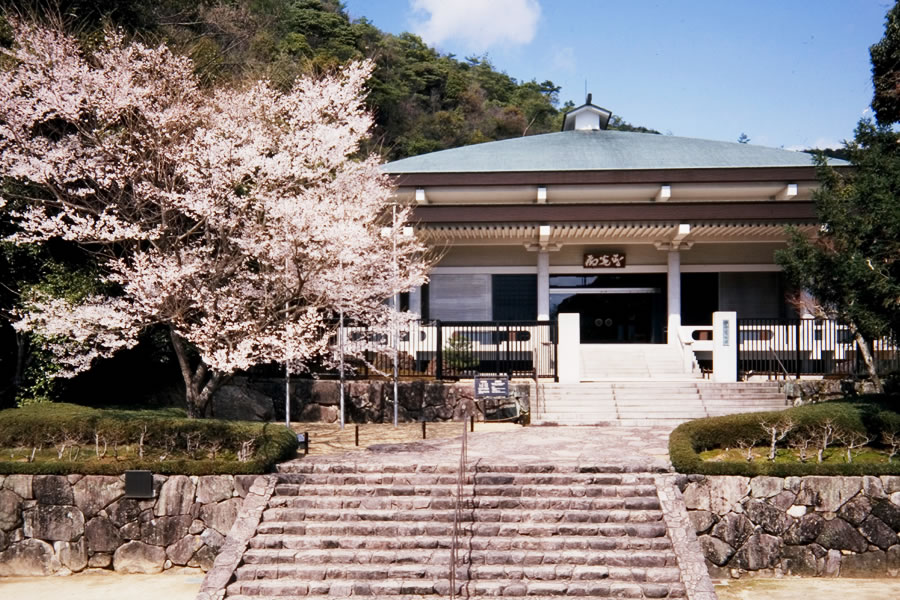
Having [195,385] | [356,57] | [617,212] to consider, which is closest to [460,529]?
[195,385]

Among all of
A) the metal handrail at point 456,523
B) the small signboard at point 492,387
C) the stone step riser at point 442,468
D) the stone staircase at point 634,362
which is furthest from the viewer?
the stone staircase at point 634,362

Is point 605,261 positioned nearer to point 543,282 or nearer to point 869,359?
point 543,282

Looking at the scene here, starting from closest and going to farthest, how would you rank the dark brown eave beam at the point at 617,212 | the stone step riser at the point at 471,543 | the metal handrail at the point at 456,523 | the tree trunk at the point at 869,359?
1. the metal handrail at the point at 456,523
2. the stone step riser at the point at 471,543
3. the tree trunk at the point at 869,359
4. the dark brown eave beam at the point at 617,212

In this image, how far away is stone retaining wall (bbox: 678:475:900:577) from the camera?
1049 cm

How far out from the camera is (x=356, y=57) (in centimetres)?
3659

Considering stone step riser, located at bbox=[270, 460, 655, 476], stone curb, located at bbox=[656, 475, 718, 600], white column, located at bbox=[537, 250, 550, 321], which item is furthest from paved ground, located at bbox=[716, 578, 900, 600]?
white column, located at bbox=[537, 250, 550, 321]

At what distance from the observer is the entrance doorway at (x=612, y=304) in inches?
1030

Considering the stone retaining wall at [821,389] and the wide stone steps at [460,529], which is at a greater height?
the stone retaining wall at [821,389]

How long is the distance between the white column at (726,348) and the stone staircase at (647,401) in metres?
0.88

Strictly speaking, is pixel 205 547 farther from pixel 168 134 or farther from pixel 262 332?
pixel 168 134

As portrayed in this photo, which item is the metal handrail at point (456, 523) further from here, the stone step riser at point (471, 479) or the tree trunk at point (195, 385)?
the tree trunk at point (195, 385)

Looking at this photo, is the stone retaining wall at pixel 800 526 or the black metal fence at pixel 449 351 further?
the black metal fence at pixel 449 351

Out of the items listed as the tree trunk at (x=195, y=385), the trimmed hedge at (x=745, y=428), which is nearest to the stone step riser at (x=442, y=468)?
the trimmed hedge at (x=745, y=428)

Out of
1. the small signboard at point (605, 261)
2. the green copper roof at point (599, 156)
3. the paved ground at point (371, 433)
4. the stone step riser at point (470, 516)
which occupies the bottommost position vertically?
the stone step riser at point (470, 516)
